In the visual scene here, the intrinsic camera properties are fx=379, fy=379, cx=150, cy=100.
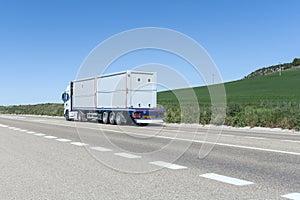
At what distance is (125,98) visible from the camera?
25.6 m

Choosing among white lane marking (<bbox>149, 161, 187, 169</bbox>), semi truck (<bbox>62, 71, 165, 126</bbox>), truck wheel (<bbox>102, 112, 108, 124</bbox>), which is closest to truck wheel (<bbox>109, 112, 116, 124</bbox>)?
semi truck (<bbox>62, 71, 165, 126</bbox>)

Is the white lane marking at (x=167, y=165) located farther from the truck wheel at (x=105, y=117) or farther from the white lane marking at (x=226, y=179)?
the truck wheel at (x=105, y=117)

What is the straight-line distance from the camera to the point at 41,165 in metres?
8.70

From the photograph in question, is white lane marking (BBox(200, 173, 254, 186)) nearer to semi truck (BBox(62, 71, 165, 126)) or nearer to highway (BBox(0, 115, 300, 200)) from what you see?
highway (BBox(0, 115, 300, 200))

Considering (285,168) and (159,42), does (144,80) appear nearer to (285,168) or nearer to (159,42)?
(159,42)

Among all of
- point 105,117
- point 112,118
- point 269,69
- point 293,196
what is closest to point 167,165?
point 293,196

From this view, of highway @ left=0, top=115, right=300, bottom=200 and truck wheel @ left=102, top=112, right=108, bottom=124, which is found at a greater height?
truck wheel @ left=102, top=112, right=108, bottom=124

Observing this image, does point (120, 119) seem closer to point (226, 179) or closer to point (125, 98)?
point (125, 98)

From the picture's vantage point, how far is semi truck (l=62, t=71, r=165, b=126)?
25469 millimetres

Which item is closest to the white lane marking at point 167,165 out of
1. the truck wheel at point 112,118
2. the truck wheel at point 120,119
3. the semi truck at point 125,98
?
the semi truck at point 125,98

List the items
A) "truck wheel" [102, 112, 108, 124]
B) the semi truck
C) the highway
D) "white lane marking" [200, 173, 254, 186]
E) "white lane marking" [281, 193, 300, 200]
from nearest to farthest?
"white lane marking" [281, 193, 300, 200] < the highway < "white lane marking" [200, 173, 254, 186] < the semi truck < "truck wheel" [102, 112, 108, 124]

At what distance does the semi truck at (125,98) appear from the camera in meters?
25.5

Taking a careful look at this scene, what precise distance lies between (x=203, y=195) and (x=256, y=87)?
88.2 metres

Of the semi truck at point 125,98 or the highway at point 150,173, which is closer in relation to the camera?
the highway at point 150,173
